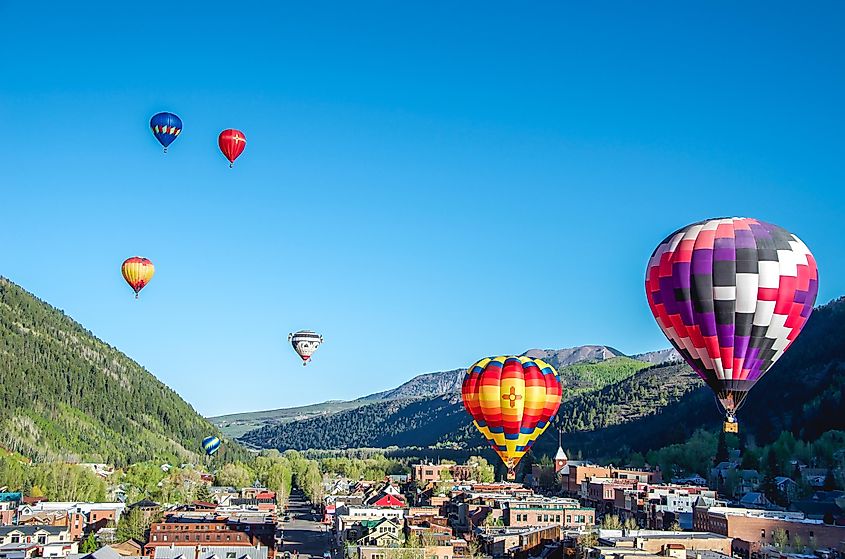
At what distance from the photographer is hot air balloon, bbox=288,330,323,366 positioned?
238ft

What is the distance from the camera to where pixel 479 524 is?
72.6m

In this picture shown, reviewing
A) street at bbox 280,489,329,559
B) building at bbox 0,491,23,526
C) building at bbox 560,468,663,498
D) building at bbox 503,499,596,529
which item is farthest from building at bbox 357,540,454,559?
building at bbox 560,468,663,498

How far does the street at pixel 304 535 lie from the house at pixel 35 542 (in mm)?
12140

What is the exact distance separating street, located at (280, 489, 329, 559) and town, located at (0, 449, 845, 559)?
146mm

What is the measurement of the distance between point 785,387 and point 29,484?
8480 centimetres

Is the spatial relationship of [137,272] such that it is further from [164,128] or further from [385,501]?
[385,501]

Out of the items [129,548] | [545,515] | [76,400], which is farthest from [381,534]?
[76,400]

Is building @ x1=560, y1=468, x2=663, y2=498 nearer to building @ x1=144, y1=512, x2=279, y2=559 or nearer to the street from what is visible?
the street

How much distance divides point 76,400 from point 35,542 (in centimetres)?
10238

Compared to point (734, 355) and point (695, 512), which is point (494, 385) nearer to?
point (734, 355)

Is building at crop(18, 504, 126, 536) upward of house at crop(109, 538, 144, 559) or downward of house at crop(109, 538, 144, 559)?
upward

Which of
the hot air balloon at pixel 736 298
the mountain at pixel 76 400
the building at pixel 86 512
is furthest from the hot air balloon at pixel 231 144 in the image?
the mountain at pixel 76 400

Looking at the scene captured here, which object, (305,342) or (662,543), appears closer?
(662,543)

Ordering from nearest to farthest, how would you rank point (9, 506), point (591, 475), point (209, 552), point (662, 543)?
point (662, 543), point (209, 552), point (9, 506), point (591, 475)
